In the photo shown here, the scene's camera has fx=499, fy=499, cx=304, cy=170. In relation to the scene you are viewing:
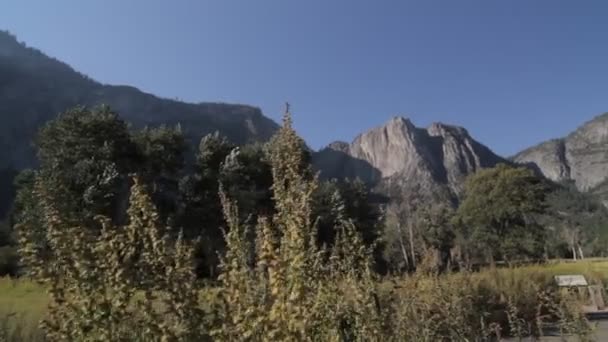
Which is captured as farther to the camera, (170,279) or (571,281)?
(571,281)

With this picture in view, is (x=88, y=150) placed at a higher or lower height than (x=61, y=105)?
lower

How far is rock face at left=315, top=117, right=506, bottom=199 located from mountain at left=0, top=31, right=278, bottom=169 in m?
33.5

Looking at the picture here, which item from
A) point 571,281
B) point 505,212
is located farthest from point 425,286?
point 505,212

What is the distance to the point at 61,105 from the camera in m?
136

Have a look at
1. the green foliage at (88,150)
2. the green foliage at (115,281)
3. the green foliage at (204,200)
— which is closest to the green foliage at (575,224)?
the green foliage at (204,200)

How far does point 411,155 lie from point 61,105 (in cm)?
11053

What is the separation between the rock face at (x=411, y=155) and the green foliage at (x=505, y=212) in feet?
371

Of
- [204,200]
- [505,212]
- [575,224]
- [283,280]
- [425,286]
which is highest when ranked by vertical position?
[575,224]

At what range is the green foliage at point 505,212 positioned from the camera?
44.4 metres

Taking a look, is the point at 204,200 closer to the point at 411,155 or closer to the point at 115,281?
the point at 115,281

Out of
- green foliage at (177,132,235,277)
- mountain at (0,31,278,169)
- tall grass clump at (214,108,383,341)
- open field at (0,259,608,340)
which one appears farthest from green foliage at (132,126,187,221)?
mountain at (0,31,278,169)

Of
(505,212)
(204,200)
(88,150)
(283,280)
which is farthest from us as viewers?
(505,212)

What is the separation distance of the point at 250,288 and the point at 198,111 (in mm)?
169951

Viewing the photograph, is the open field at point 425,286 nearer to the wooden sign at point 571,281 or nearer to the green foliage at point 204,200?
the wooden sign at point 571,281
